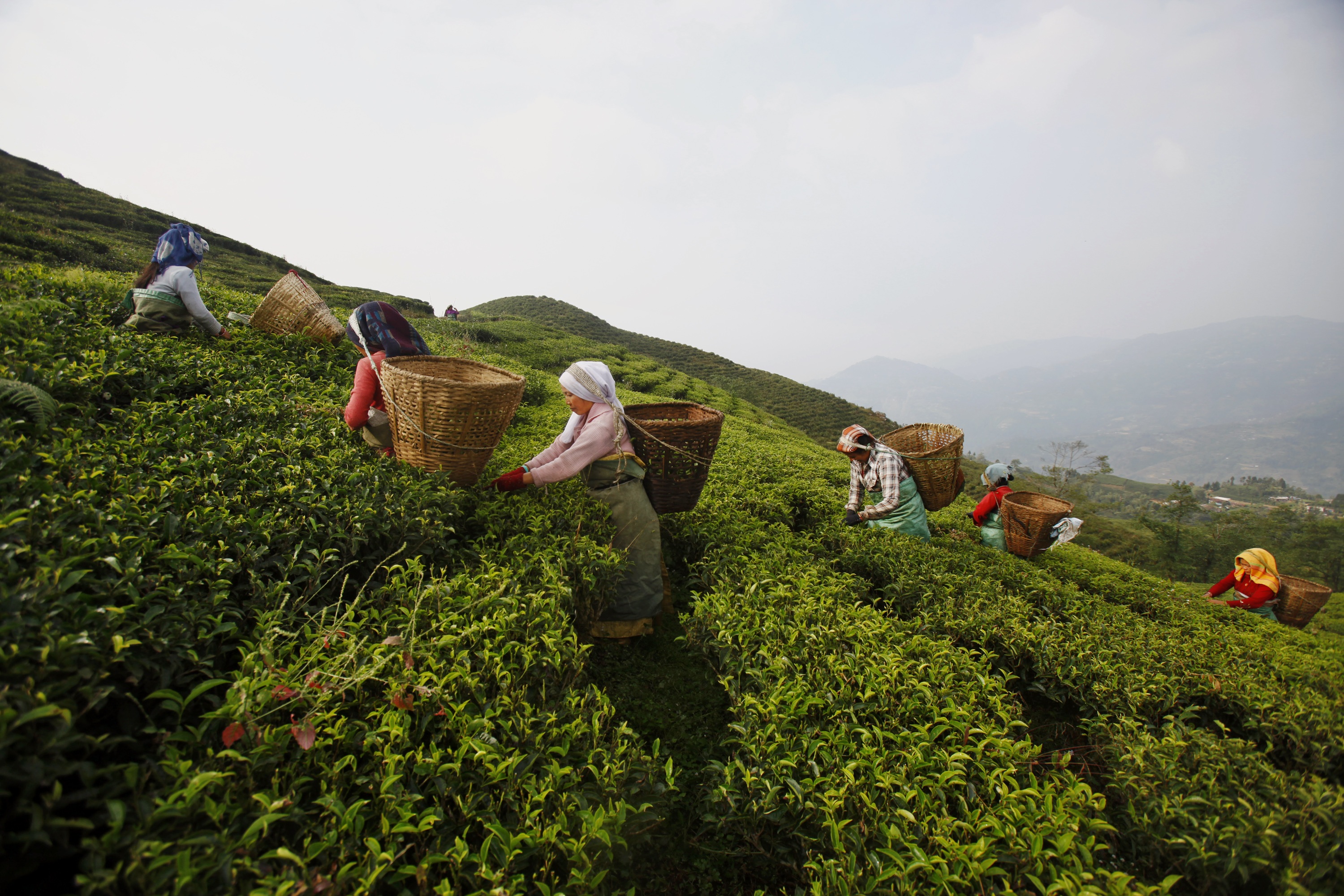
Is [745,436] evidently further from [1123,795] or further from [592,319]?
[592,319]

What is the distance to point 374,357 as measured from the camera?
11.0 ft

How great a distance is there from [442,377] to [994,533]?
17.7 feet

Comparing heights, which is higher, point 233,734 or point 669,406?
point 669,406

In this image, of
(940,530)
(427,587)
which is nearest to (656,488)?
(427,587)

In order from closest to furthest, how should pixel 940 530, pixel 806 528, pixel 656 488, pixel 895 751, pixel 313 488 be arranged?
pixel 895 751
pixel 313 488
pixel 656 488
pixel 806 528
pixel 940 530

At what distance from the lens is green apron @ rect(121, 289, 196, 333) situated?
12.8ft

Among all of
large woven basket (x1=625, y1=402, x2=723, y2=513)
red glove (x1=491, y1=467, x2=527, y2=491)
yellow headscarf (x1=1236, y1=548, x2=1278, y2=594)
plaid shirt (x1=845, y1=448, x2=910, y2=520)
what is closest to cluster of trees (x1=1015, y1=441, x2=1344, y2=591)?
yellow headscarf (x1=1236, y1=548, x2=1278, y2=594)

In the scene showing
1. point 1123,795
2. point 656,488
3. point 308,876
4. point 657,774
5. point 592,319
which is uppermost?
point 592,319

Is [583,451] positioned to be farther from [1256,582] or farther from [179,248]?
[1256,582]

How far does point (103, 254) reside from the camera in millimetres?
10078

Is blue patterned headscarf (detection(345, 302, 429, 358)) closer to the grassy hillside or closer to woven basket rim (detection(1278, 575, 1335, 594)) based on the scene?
the grassy hillside

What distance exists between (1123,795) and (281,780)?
9.49ft

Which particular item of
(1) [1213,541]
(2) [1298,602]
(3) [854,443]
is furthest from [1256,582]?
(1) [1213,541]

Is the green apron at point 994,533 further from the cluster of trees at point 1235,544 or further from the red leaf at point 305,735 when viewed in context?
the cluster of trees at point 1235,544
